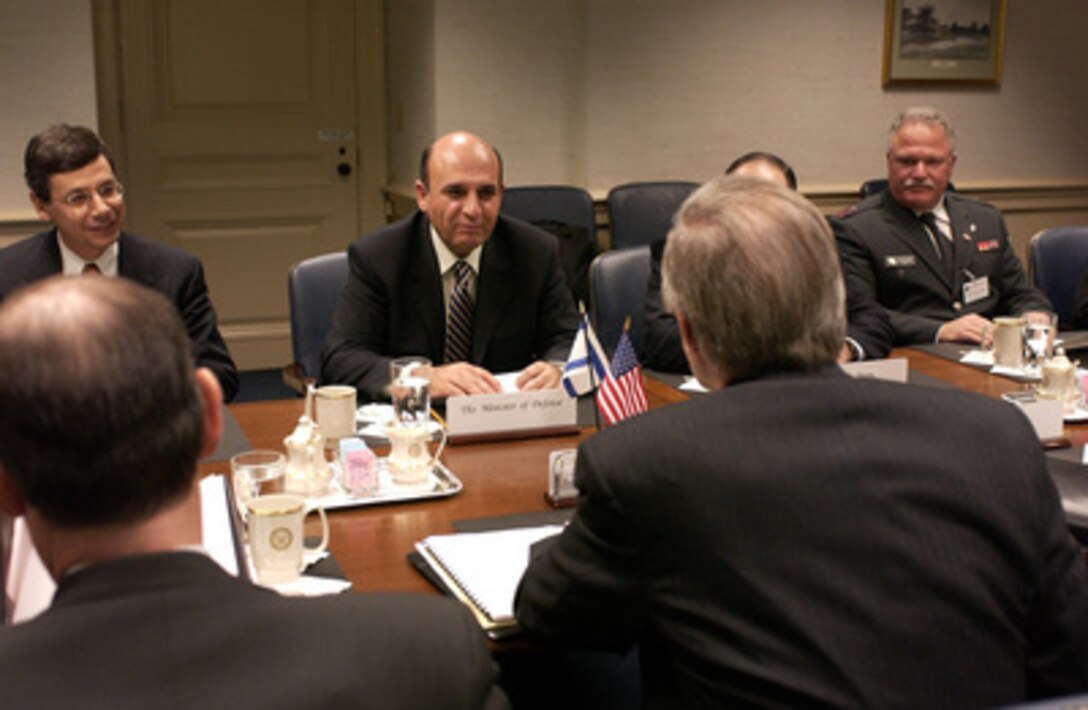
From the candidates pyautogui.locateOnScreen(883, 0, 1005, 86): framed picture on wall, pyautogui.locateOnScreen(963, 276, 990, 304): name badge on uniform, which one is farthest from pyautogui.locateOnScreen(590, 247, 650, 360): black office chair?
pyautogui.locateOnScreen(883, 0, 1005, 86): framed picture on wall

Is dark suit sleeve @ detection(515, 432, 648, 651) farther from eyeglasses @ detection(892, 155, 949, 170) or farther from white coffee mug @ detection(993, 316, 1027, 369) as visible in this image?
eyeglasses @ detection(892, 155, 949, 170)

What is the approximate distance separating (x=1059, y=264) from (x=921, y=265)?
0.70 meters

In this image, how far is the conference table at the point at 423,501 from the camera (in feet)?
6.53

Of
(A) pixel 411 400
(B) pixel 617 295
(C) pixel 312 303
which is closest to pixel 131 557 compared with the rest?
(A) pixel 411 400

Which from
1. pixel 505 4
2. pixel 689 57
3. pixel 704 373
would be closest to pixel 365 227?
pixel 505 4

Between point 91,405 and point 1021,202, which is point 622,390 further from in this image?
point 1021,202

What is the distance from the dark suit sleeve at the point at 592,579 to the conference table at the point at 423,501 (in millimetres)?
303

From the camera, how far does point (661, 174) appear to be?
6.25m

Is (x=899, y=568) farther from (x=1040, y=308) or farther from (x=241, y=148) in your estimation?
(x=241, y=148)

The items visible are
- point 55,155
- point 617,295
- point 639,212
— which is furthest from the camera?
point 639,212

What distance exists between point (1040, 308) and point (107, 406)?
390cm

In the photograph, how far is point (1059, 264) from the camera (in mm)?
4668

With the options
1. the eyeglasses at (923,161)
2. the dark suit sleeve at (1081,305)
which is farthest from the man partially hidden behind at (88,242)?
the dark suit sleeve at (1081,305)

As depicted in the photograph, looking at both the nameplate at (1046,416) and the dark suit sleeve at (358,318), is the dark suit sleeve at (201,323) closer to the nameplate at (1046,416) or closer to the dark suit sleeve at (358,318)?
the dark suit sleeve at (358,318)
